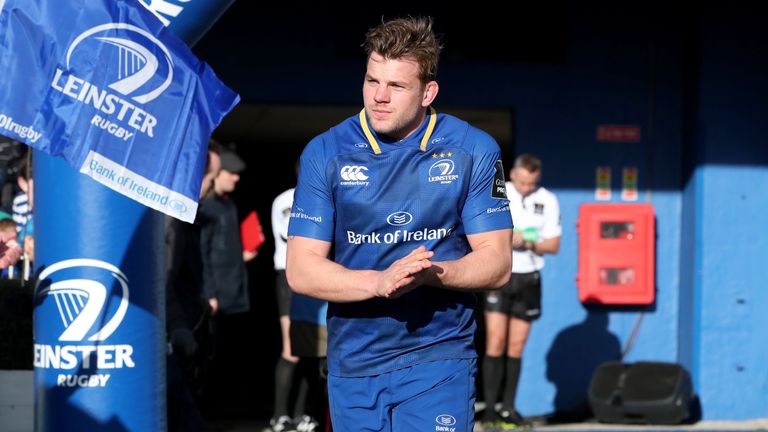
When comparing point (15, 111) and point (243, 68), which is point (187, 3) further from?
point (243, 68)

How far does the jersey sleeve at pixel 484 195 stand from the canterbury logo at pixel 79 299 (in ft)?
6.57

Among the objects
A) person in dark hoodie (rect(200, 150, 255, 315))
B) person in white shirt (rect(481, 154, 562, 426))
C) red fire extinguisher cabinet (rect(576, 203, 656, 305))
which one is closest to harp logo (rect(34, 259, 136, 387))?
person in dark hoodie (rect(200, 150, 255, 315))

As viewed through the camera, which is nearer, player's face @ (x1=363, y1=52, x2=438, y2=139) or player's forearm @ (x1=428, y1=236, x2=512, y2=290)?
player's forearm @ (x1=428, y1=236, x2=512, y2=290)

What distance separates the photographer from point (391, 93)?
4.06 m

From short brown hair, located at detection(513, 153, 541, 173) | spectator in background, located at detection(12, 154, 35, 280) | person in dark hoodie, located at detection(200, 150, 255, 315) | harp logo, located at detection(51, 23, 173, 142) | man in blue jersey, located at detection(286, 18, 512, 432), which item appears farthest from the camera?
short brown hair, located at detection(513, 153, 541, 173)

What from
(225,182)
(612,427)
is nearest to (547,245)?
(612,427)

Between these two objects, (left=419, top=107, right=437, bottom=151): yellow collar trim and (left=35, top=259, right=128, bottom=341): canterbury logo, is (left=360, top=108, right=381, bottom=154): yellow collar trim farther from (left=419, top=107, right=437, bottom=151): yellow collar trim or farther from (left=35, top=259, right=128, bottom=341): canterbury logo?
(left=35, top=259, right=128, bottom=341): canterbury logo

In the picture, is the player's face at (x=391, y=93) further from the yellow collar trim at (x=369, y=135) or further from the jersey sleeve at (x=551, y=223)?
the jersey sleeve at (x=551, y=223)

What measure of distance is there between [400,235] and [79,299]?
6.37 feet

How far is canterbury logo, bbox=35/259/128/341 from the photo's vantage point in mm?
5410

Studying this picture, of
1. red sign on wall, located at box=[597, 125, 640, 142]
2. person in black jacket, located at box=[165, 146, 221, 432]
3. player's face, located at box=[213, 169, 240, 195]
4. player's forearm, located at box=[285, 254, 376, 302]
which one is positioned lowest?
person in black jacket, located at box=[165, 146, 221, 432]

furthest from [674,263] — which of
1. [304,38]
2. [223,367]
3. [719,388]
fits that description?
[223,367]

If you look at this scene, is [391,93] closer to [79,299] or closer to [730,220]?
[79,299]

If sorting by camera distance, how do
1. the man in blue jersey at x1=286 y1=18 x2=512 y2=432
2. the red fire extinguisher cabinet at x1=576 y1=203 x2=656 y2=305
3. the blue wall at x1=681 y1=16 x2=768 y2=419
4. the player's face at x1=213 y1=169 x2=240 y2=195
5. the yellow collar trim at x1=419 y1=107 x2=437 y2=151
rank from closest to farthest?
the man in blue jersey at x1=286 y1=18 x2=512 y2=432 → the yellow collar trim at x1=419 y1=107 x2=437 y2=151 → the player's face at x1=213 y1=169 x2=240 y2=195 → the blue wall at x1=681 y1=16 x2=768 y2=419 → the red fire extinguisher cabinet at x1=576 y1=203 x2=656 y2=305
